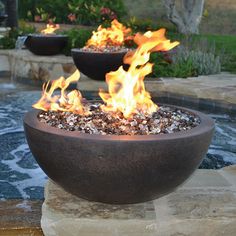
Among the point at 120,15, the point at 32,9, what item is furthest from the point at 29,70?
the point at 32,9

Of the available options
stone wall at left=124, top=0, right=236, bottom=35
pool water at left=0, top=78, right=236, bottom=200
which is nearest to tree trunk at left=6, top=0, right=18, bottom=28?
pool water at left=0, top=78, right=236, bottom=200

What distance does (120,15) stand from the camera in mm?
22328

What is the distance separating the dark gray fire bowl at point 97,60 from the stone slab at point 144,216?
555cm

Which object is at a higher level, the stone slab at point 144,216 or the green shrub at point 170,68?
the stone slab at point 144,216

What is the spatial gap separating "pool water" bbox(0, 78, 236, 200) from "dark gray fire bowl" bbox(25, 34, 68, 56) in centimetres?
236

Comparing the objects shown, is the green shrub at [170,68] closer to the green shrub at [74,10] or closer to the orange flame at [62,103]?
the orange flame at [62,103]

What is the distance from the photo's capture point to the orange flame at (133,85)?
11.3 feet

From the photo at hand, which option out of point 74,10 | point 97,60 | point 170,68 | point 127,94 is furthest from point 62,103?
point 74,10

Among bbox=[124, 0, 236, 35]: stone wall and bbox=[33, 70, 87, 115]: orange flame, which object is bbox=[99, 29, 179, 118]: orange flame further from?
bbox=[124, 0, 236, 35]: stone wall

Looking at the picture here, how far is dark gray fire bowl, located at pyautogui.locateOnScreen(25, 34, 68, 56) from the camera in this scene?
36.3 feet

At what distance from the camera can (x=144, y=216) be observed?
318 cm

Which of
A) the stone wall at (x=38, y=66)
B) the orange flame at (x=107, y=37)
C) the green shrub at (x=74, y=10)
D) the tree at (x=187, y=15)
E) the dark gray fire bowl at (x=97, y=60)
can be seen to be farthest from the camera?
the tree at (x=187, y=15)

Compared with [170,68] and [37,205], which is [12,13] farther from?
[37,205]

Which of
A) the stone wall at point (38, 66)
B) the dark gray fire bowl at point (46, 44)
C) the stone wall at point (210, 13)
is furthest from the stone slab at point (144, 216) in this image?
the stone wall at point (210, 13)
